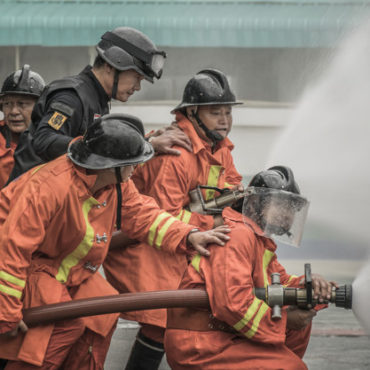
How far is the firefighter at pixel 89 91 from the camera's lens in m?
4.02

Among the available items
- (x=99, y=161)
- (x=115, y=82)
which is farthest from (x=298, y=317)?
(x=115, y=82)

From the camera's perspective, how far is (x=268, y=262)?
380 centimetres

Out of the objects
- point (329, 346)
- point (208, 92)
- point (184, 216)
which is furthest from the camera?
point (329, 346)

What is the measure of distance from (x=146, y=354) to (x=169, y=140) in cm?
124

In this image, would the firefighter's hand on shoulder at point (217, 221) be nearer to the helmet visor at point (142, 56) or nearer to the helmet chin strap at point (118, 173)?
the helmet visor at point (142, 56)

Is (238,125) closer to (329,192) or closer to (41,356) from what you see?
(329,192)

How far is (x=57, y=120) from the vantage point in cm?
399

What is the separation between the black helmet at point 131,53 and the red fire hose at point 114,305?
135 centimetres

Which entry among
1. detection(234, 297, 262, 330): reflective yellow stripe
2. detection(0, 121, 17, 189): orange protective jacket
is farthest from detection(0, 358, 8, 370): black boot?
detection(0, 121, 17, 189): orange protective jacket

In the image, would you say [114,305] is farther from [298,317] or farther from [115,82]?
[115,82]

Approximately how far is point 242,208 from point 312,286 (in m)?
0.59

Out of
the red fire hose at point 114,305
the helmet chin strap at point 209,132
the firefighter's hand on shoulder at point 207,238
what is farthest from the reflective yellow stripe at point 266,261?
the helmet chin strap at point 209,132

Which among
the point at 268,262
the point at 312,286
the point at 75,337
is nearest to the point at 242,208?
the point at 268,262

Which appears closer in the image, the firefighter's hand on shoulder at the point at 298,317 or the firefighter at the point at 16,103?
the firefighter's hand on shoulder at the point at 298,317
